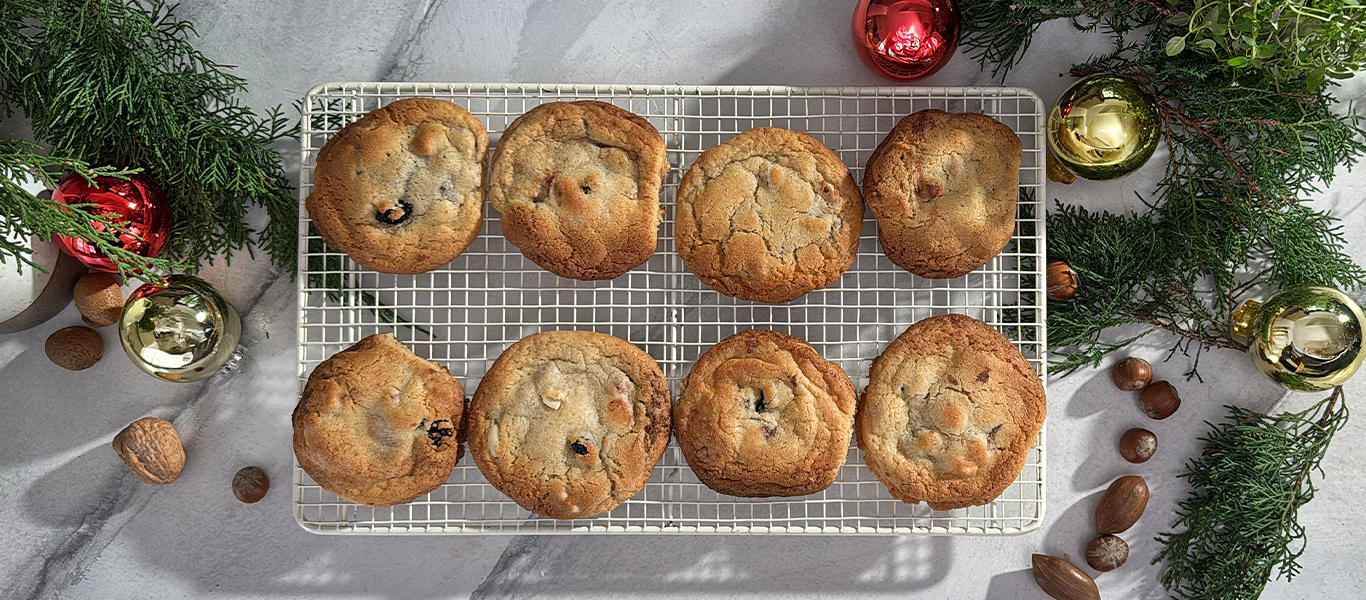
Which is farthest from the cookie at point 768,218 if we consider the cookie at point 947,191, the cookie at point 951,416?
the cookie at point 951,416

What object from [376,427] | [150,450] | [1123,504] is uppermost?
[376,427]

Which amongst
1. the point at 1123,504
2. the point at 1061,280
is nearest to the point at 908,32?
the point at 1061,280

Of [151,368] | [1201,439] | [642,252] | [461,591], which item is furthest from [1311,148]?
[151,368]

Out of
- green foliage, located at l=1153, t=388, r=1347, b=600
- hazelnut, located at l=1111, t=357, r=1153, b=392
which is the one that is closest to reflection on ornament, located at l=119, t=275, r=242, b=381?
hazelnut, located at l=1111, t=357, r=1153, b=392

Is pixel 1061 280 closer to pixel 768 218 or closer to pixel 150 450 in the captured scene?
pixel 768 218

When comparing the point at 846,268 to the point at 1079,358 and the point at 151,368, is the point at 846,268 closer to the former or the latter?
the point at 1079,358

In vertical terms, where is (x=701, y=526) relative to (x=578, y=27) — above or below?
below
